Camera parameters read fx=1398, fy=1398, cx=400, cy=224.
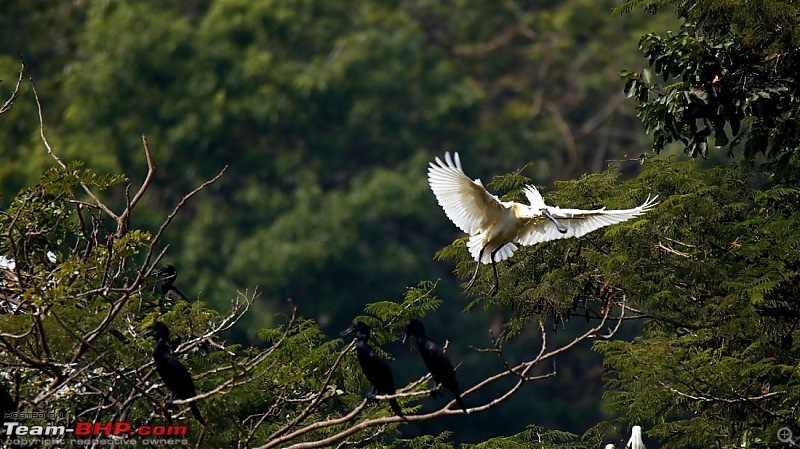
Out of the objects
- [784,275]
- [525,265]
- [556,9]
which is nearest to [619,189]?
[525,265]

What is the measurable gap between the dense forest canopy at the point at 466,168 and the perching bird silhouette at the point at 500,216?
18cm

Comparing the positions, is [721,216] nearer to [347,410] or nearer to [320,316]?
[347,410]

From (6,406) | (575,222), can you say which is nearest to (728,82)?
(575,222)

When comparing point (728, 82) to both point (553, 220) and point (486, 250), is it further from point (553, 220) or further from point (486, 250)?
point (486, 250)

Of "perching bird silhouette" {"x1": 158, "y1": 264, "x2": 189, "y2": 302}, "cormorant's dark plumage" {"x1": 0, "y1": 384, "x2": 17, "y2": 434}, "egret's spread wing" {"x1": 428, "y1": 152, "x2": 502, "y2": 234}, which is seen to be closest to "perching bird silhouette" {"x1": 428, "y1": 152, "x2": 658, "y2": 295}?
"egret's spread wing" {"x1": 428, "y1": 152, "x2": 502, "y2": 234}

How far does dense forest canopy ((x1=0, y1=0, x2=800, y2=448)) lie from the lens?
27.6 feet

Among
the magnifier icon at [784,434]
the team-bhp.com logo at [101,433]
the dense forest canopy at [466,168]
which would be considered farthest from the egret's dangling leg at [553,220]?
the team-bhp.com logo at [101,433]

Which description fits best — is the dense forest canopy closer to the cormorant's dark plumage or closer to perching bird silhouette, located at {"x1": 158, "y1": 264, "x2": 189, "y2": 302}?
perching bird silhouette, located at {"x1": 158, "y1": 264, "x2": 189, "y2": 302}

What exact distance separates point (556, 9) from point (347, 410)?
15418mm

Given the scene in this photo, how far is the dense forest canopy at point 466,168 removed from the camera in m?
8.41

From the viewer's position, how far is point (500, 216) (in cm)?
874

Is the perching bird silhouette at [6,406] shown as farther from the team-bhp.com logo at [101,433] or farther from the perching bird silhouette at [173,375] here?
the perching bird silhouette at [173,375]

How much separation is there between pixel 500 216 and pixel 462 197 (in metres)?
0.27

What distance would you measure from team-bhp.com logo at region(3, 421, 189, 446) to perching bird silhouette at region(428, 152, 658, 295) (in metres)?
2.37
